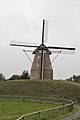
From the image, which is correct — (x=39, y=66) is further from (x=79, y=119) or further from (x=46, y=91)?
(x=79, y=119)

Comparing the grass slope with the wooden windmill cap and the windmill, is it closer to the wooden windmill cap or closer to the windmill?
the windmill

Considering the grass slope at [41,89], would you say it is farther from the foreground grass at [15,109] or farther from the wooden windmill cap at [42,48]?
the foreground grass at [15,109]

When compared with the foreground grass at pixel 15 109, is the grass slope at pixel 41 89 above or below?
above

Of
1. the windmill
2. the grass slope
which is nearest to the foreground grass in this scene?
the grass slope

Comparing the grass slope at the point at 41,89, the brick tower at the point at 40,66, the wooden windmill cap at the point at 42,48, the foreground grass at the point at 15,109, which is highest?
the wooden windmill cap at the point at 42,48

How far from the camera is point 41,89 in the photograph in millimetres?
57188

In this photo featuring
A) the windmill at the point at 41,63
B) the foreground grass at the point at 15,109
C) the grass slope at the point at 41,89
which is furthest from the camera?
the windmill at the point at 41,63

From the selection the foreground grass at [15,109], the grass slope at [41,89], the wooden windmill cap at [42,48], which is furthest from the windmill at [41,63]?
the foreground grass at [15,109]

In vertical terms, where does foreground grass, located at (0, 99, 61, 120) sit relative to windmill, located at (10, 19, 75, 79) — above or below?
below

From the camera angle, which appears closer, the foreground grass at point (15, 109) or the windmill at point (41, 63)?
→ the foreground grass at point (15, 109)

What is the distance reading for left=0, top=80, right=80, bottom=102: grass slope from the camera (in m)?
54.3

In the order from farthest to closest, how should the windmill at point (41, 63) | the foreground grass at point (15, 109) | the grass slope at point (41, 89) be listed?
the windmill at point (41, 63) < the grass slope at point (41, 89) < the foreground grass at point (15, 109)

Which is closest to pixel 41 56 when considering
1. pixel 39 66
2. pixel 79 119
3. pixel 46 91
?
pixel 39 66

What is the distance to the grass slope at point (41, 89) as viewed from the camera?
5427 cm
